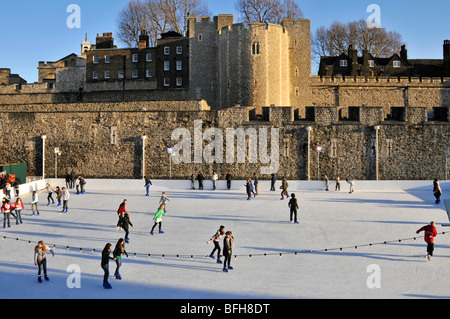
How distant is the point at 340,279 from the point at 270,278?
1.53m

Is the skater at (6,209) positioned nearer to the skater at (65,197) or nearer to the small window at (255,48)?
the skater at (65,197)

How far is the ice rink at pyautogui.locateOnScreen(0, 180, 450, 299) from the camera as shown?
978 cm

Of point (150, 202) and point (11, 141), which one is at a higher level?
point (11, 141)

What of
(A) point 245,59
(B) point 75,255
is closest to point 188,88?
(A) point 245,59

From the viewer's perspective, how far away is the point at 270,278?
10.4 m

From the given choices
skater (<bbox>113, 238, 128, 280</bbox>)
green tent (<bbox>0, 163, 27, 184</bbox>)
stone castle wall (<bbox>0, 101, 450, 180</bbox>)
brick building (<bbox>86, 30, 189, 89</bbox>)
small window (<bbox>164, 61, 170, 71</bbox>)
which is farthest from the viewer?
small window (<bbox>164, 61, 170, 71</bbox>)

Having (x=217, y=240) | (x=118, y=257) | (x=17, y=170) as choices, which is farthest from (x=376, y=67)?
(x=118, y=257)

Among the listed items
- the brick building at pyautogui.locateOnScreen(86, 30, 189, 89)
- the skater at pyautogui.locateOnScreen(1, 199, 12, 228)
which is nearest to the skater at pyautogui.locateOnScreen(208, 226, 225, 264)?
the skater at pyautogui.locateOnScreen(1, 199, 12, 228)

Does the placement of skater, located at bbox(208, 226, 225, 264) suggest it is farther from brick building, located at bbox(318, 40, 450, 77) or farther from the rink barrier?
brick building, located at bbox(318, 40, 450, 77)

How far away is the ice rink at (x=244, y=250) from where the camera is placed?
978 centimetres

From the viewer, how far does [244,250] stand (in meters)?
12.6

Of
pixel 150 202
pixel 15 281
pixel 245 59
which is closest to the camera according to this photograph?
pixel 15 281

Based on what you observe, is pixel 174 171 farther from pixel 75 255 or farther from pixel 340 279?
pixel 340 279

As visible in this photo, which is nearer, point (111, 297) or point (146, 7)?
point (111, 297)
